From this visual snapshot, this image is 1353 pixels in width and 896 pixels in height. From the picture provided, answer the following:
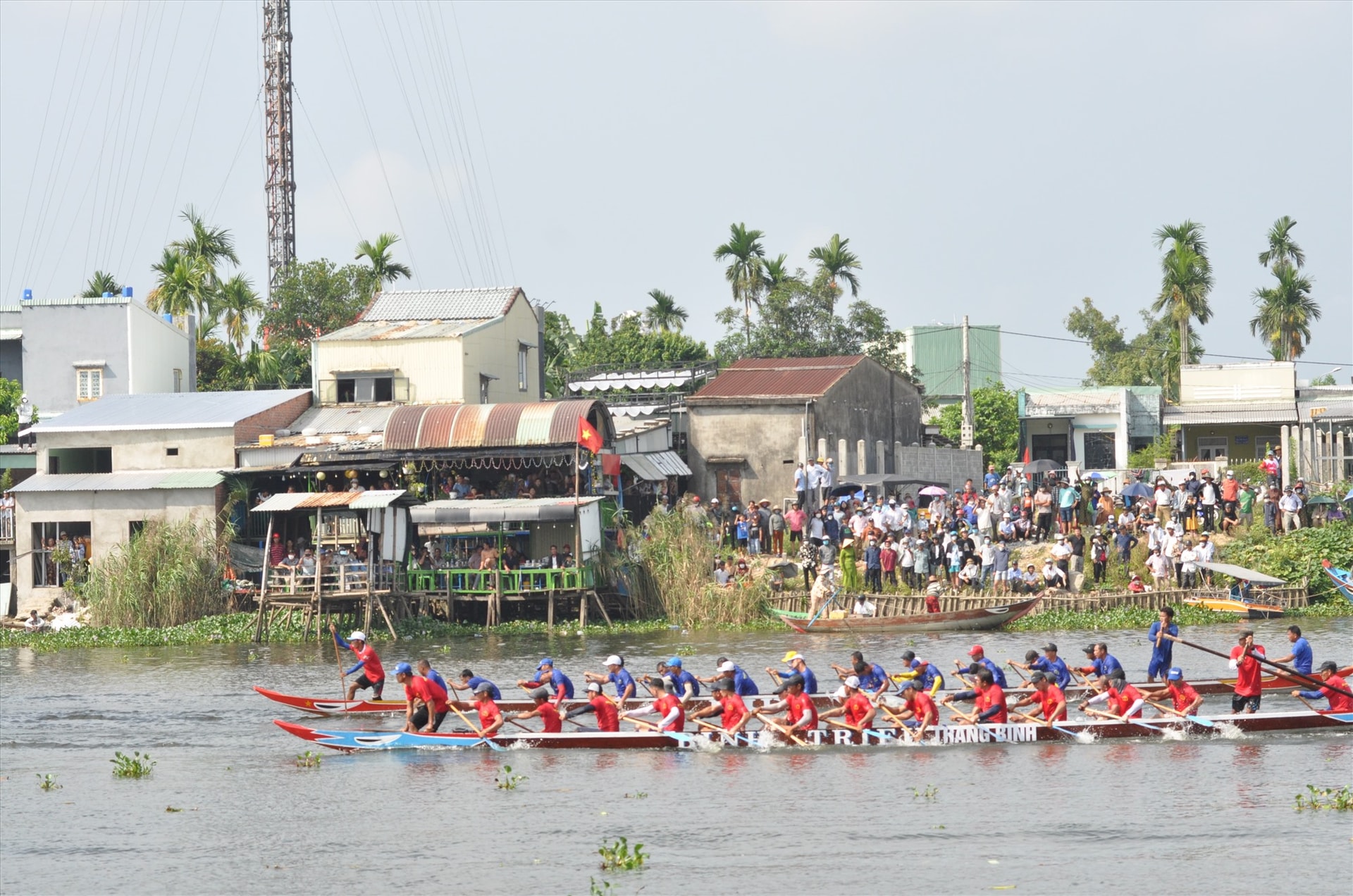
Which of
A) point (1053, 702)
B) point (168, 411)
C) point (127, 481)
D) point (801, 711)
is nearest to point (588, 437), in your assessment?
point (127, 481)

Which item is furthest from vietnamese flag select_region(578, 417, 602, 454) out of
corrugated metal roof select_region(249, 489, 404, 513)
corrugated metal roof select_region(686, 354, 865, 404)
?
corrugated metal roof select_region(686, 354, 865, 404)

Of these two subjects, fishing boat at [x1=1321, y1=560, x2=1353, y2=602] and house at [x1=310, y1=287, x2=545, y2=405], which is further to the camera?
house at [x1=310, y1=287, x2=545, y2=405]

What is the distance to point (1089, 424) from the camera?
211 ft

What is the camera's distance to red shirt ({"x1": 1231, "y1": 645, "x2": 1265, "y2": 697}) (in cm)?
2562

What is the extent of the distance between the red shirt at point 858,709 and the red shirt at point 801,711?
0.55 meters

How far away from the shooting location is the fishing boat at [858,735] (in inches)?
983

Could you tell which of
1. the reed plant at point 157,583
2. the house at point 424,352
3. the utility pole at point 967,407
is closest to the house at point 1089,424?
the utility pole at point 967,407

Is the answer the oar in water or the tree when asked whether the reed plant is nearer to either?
the oar in water

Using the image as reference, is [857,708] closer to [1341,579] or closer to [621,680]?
[621,680]

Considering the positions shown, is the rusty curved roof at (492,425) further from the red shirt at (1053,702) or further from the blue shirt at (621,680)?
the red shirt at (1053,702)

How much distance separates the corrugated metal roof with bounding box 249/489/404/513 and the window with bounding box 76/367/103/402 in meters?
15.1

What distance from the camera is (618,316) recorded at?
77062mm

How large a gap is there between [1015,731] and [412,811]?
31.4 feet

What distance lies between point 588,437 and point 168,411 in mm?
13299
